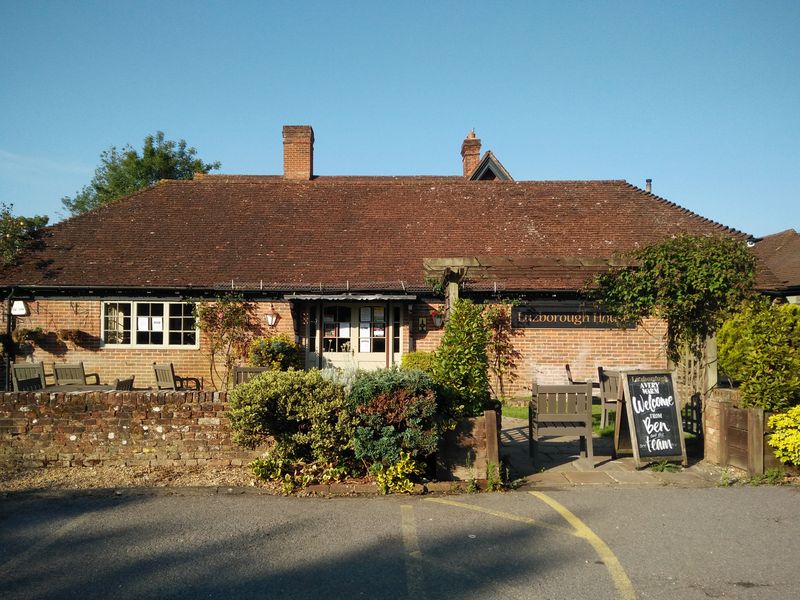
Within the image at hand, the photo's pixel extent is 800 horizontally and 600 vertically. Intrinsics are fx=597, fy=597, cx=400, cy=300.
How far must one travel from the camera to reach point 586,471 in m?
7.25

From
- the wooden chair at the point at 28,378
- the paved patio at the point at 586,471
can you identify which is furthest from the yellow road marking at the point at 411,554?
the wooden chair at the point at 28,378

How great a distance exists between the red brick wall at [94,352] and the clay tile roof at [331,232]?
26.2 inches

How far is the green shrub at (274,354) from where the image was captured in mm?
12664

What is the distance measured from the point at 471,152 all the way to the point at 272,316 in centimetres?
1376

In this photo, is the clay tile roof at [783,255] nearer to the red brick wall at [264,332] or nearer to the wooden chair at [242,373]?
the red brick wall at [264,332]

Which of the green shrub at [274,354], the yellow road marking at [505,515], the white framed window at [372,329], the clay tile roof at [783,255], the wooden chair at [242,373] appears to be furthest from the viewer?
the clay tile roof at [783,255]

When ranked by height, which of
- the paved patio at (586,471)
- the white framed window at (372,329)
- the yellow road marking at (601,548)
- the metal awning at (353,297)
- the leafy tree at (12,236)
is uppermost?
the leafy tree at (12,236)

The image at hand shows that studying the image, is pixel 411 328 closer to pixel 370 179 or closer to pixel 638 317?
pixel 638 317

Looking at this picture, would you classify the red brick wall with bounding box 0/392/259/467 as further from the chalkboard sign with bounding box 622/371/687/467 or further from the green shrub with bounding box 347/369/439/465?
the chalkboard sign with bounding box 622/371/687/467

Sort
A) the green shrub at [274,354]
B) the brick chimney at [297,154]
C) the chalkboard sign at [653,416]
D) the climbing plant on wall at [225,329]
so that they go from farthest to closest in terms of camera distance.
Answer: the brick chimney at [297,154], the climbing plant on wall at [225,329], the green shrub at [274,354], the chalkboard sign at [653,416]

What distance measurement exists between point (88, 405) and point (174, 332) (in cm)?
724

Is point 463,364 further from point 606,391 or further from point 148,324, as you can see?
point 148,324

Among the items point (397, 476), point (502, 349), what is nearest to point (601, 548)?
point (397, 476)

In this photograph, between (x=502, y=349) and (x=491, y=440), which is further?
(x=502, y=349)
